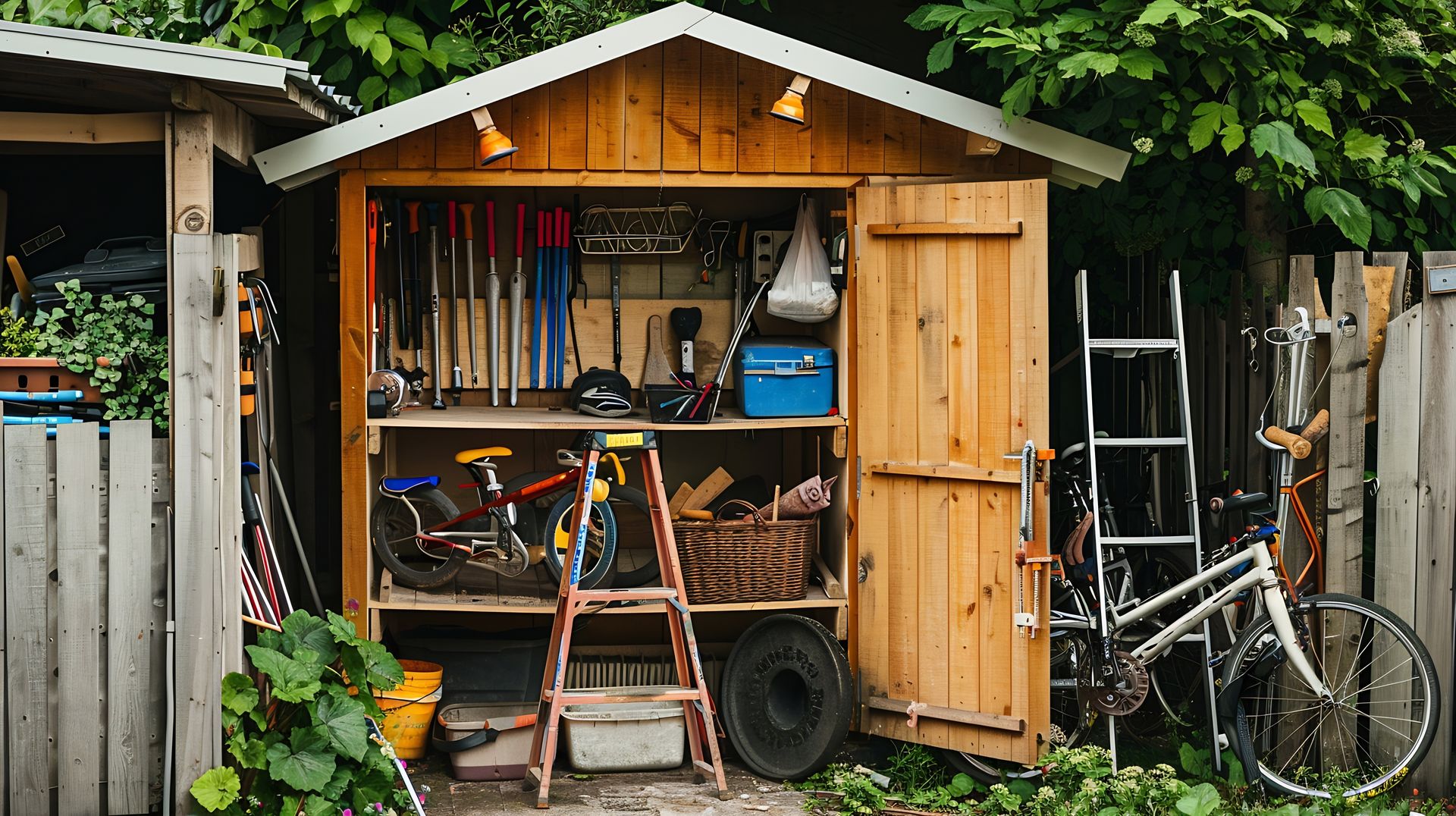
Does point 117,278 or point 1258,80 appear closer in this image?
point 117,278

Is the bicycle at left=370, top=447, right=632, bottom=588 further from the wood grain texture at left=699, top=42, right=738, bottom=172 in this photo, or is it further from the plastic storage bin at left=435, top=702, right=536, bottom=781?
the wood grain texture at left=699, top=42, right=738, bottom=172

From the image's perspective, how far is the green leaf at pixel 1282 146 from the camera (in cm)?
443

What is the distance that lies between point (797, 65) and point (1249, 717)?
10.4ft

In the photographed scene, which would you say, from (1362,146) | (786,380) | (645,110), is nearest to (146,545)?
(645,110)

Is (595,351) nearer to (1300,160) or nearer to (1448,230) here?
(1300,160)

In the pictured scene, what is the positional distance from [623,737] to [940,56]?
122 inches

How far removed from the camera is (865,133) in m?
4.98

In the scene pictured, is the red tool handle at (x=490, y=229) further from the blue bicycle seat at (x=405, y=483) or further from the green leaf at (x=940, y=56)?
the green leaf at (x=940, y=56)

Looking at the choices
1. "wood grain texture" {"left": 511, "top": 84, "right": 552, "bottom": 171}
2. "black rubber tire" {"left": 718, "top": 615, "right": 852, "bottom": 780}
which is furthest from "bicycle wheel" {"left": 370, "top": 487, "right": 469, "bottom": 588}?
"wood grain texture" {"left": 511, "top": 84, "right": 552, "bottom": 171}

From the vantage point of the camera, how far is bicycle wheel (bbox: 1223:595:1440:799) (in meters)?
4.42

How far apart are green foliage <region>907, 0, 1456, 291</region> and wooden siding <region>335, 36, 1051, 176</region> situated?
0.34 meters

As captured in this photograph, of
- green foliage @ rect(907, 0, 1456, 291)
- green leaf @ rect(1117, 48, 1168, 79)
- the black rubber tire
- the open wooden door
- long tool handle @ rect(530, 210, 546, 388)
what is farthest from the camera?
long tool handle @ rect(530, 210, 546, 388)

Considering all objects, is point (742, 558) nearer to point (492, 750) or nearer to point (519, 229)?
point (492, 750)

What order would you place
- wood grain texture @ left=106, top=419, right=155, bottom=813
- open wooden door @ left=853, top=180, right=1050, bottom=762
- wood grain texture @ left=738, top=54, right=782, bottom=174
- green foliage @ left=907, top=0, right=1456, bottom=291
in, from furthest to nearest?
1. wood grain texture @ left=738, top=54, right=782, bottom=174
2. open wooden door @ left=853, top=180, right=1050, bottom=762
3. green foliage @ left=907, top=0, right=1456, bottom=291
4. wood grain texture @ left=106, top=419, right=155, bottom=813
